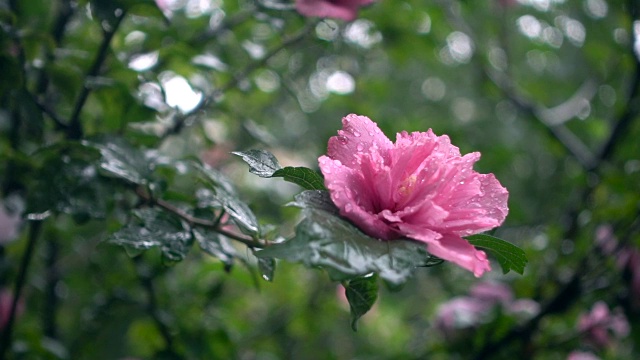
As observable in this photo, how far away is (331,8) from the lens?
94 cm

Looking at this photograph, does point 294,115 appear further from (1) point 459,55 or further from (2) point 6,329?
(2) point 6,329

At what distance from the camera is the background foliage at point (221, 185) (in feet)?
2.80

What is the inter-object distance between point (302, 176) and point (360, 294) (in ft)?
0.39

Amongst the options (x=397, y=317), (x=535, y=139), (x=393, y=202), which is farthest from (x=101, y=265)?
(x=535, y=139)

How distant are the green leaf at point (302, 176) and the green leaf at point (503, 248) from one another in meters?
0.15

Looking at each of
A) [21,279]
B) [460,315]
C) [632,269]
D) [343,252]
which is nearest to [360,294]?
[343,252]

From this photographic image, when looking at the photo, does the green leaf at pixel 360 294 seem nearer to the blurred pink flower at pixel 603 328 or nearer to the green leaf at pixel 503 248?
the green leaf at pixel 503 248

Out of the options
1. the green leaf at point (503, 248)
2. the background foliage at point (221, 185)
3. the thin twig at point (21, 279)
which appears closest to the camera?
the green leaf at point (503, 248)

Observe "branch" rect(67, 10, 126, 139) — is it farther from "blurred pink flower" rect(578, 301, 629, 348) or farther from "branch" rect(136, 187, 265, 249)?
"blurred pink flower" rect(578, 301, 629, 348)

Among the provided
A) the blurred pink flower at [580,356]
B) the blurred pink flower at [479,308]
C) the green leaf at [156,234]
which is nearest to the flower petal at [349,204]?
the green leaf at [156,234]

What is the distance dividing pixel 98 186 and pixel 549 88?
6.83 ft

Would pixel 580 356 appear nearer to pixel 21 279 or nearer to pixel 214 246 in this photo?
pixel 214 246

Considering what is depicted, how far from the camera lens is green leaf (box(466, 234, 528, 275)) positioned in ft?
1.93

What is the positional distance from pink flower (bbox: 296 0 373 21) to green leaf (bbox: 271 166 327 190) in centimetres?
40
